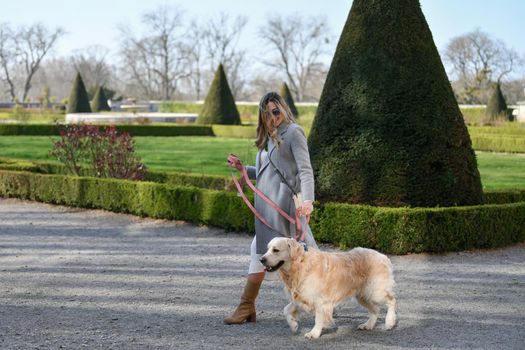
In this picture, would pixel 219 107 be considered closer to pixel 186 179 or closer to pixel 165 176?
pixel 165 176

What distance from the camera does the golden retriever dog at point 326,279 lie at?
4.60 meters

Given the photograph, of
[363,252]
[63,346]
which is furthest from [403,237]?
[63,346]

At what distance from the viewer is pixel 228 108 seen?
32062 mm

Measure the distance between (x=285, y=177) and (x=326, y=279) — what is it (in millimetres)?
664

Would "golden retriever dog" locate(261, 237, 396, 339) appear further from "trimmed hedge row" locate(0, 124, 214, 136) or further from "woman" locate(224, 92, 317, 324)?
"trimmed hedge row" locate(0, 124, 214, 136)

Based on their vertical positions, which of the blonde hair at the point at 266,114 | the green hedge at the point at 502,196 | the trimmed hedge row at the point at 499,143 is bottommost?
the trimmed hedge row at the point at 499,143

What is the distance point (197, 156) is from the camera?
20047 millimetres

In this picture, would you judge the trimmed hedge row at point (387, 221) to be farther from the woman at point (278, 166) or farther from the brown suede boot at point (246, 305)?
the woman at point (278, 166)

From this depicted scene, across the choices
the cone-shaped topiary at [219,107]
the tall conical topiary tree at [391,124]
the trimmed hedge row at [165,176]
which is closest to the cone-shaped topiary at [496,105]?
the cone-shaped topiary at [219,107]

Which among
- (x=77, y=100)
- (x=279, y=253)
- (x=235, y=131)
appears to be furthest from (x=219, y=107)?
(x=279, y=253)

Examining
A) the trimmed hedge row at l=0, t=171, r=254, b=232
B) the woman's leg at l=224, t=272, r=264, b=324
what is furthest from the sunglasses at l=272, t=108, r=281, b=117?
the trimmed hedge row at l=0, t=171, r=254, b=232

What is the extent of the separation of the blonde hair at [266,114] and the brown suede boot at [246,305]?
87 cm

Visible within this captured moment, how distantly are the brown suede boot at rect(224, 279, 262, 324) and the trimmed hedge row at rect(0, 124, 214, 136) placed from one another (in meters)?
23.2

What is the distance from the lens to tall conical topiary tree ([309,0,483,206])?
326 inches
